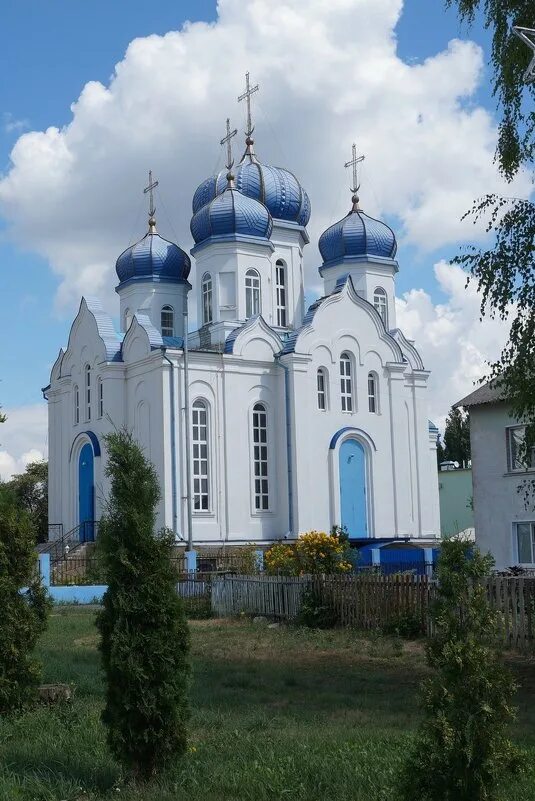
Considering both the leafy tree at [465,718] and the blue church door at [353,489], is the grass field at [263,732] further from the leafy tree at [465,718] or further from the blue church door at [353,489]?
the blue church door at [353,489]

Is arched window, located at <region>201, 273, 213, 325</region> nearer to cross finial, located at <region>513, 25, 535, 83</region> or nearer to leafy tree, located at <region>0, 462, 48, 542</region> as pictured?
leafy tree, located at <region>0, 462, 48, 542</region>

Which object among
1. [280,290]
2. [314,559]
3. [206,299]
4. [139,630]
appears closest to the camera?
[139,630]

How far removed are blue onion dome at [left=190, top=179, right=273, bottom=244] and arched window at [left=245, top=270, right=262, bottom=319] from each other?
146 centimetres

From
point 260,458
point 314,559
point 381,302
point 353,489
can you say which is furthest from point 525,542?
point 381,302

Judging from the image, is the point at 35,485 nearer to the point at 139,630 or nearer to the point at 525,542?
the point at 525,542

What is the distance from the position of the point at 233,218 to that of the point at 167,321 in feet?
16.4

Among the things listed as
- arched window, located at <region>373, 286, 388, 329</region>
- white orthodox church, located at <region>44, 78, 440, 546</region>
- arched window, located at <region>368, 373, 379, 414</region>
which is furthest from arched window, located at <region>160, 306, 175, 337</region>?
arched window, located at <region>373, 286, 388, 329</region>

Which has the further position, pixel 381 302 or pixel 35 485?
pixel 35 485

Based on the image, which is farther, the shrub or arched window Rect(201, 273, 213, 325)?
arched window Rect(201, 273, 213, 325)

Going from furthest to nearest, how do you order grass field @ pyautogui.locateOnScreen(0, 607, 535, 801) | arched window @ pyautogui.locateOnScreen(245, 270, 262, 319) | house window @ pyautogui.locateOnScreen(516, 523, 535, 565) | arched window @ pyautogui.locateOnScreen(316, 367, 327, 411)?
arched window @ pyautogui.locateOnScreen(245, 270, 262, 319)
arched window @ pyautogui.locateOnScreen(316, 367, 327, 411)
house window @ pyautogui.locateOnScreen(516, 523, 535, 565)
grass field @ pyautogui.locateOnScreen(0, 607, 535, 801)

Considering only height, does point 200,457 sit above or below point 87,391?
below

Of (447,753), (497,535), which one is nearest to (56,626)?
(497,535)

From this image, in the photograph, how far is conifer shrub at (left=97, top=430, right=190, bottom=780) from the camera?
25.7 ft

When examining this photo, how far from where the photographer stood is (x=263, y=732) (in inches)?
389
